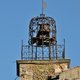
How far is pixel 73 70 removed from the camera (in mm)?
34000

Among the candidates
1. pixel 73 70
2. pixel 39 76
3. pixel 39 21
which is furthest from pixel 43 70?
pixel 73 70

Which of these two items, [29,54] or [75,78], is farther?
[29,54]

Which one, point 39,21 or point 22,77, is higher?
point 39,21

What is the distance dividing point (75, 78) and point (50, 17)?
12488 mm

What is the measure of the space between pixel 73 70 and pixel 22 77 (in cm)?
924

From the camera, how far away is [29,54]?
144 feet

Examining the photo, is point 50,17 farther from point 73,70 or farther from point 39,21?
point 73,70

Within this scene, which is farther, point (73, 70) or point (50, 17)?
point (50, 17)

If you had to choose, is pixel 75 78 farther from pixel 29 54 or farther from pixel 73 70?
pixel 29 54

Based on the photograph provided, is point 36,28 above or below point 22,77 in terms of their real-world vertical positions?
above

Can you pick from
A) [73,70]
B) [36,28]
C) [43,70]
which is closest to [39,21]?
[36,28]

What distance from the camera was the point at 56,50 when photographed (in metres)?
44.0

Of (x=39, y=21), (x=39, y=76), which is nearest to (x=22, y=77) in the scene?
(x=39, y=76)

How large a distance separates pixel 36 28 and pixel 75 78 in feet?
39.4
